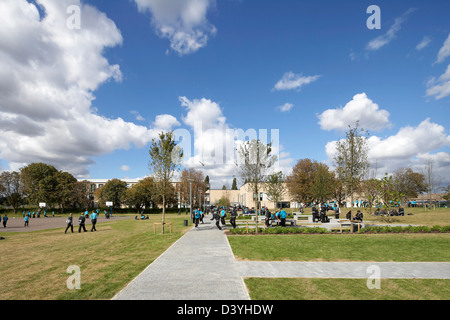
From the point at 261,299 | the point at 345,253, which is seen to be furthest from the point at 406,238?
the point at 261,299

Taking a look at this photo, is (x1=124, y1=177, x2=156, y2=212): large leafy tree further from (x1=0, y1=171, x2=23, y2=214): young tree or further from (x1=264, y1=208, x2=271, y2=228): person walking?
(x1=264, y1=208, x2=271, y2=228): person walking

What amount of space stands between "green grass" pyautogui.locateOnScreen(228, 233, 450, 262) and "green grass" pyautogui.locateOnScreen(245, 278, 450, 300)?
8.73ft

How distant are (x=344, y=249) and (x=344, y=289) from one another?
5474 mm

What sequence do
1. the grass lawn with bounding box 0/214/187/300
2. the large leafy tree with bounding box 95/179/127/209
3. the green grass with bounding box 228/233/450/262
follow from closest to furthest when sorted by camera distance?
1. the grass lawn with bounding box 0/214/187/300
2. the green grass with bounding box 228/233/450/262
3. the large leafy tree with bounding box 95/179/127/209

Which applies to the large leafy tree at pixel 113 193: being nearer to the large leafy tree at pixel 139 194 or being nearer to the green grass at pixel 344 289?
the large leafy tree at pixel 139 194

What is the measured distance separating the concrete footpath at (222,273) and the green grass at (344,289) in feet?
1.19

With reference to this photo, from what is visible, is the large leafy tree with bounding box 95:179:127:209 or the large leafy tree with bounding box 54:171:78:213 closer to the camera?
the large leafy tree with bounding box 54:171:78:213

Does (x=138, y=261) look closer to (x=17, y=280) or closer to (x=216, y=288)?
(x=17, y=280)

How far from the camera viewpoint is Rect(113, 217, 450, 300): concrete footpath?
5.55 meters

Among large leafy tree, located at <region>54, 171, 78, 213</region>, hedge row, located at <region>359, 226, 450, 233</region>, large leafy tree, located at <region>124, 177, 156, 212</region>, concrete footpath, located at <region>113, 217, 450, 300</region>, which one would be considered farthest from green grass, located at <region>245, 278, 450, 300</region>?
large leafy tree, located at <region>54, 171, 78, 213</region>

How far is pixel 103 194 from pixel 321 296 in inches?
2822
